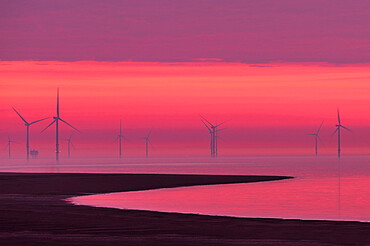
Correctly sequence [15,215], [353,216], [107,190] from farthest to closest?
[107,190]
[353,216]
[15,215]

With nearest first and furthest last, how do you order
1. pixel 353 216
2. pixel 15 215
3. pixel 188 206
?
pixel 15 215, pixel 353 216, pixel 188 206

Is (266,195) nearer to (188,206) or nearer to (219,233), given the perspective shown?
(188,206)

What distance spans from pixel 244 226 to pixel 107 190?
135 feet

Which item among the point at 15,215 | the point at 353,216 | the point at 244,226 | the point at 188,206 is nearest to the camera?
the point at 244,226

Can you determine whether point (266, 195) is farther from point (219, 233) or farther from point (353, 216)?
point (219, 233)

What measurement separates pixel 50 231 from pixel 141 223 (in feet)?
19.6

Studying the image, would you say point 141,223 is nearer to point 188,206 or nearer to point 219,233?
point 219,233

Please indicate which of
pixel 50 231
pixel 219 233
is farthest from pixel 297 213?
pixel 50 231

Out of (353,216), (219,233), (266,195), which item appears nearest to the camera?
(219,233)

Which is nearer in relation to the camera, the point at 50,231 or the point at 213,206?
the point at 50,231

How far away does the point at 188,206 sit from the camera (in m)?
56.0

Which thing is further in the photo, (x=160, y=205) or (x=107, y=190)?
(x=107, y=190)

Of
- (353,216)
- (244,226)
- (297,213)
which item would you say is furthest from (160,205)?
(244,226)

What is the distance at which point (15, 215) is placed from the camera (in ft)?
145
